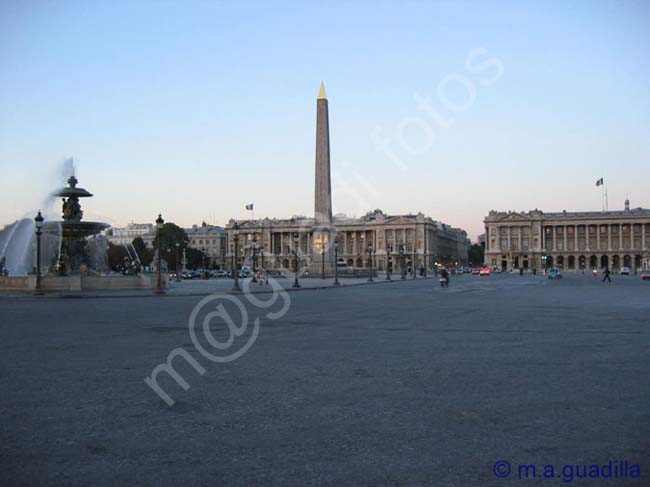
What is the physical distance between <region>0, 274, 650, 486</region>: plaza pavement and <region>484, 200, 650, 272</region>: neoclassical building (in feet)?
505

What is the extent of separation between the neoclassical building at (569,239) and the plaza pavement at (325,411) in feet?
505

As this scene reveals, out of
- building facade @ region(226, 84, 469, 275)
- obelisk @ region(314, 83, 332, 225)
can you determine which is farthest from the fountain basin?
building facade @ region(226, 84, 469, 275)

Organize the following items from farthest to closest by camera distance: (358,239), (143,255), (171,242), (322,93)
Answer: (358,239) < (143,255) < (171,242) < (322,93)

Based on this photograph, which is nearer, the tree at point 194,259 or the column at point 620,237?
the tree at point 194,259

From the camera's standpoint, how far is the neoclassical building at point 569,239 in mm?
155250

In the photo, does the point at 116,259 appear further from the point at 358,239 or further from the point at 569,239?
the point at 569,239

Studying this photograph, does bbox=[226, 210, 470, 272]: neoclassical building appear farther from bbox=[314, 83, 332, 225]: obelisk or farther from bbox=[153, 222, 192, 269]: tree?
bbox=[314, 83, 332, 225]: obelisk

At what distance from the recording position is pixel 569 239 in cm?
16188

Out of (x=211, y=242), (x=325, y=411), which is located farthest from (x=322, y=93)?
(x=211, y=242)

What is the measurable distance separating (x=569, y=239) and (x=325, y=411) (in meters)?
167

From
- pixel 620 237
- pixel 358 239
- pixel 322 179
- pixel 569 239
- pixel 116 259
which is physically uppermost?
pixel 322 179

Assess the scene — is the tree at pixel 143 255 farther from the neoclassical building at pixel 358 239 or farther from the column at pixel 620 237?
the column at pixel 620 237

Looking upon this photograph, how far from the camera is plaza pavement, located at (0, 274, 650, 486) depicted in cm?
521

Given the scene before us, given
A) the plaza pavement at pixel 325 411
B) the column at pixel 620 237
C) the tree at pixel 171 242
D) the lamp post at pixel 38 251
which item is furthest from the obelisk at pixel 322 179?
the column at pixel 620 237
